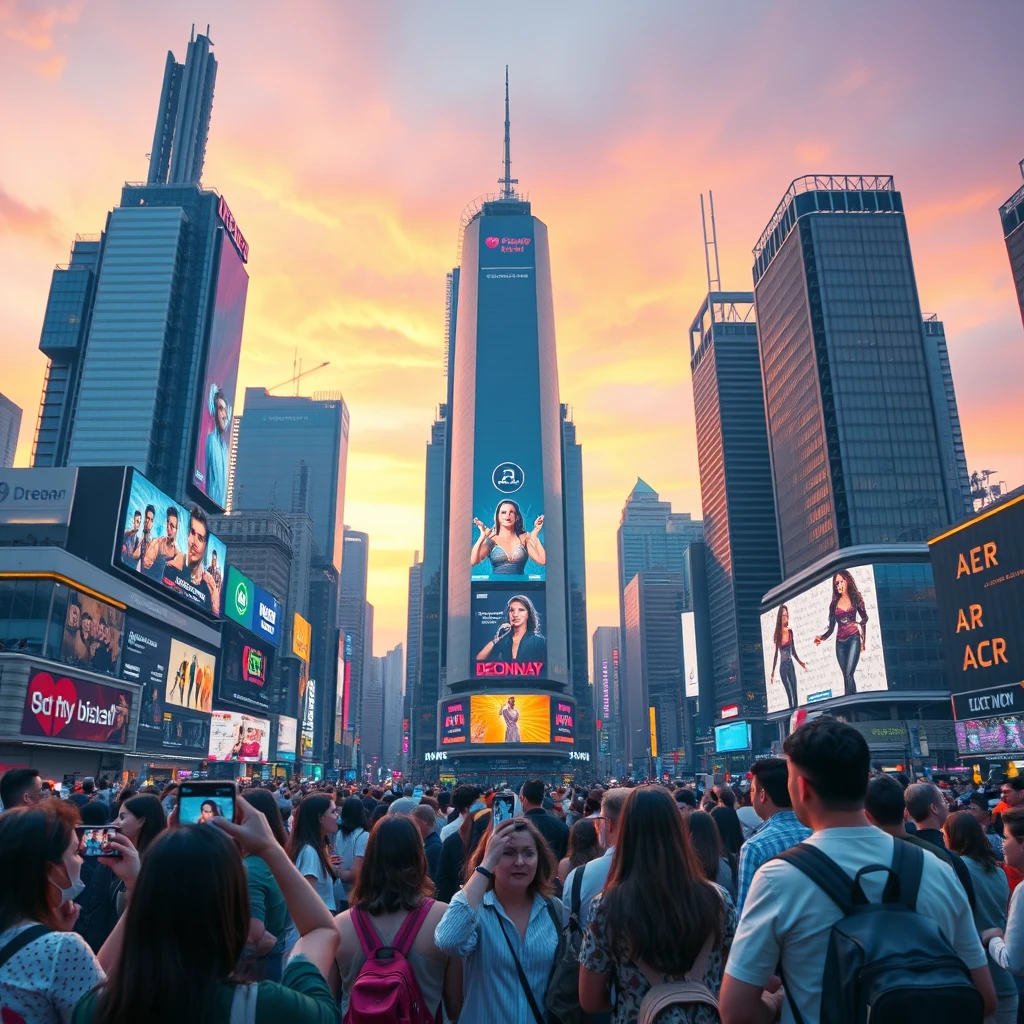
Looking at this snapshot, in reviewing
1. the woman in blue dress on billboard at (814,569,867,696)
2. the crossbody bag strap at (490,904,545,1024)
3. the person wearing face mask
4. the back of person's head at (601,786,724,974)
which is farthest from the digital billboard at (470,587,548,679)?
the person wearing face mask

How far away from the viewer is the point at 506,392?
138 meters

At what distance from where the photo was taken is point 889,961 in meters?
2.61

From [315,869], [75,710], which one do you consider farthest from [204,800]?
[75,710]

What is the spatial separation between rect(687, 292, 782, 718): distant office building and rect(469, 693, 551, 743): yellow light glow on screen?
5761 cm

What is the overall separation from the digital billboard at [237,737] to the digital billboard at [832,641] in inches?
2530

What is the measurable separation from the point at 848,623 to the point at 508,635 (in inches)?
2029

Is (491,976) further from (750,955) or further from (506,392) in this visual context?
(506,392)

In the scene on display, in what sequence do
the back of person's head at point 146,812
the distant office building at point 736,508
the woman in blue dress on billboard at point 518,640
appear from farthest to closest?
the distant office building at point 736,508 < the woman in blue dress on billboard at point 518,640 < the back of person's head at point 146,812

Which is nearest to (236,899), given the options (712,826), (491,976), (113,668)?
(491,976)

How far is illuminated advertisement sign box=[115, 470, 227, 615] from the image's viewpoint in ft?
206

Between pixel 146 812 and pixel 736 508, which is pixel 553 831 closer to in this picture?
pixel 146 812

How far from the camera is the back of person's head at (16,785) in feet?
24.6

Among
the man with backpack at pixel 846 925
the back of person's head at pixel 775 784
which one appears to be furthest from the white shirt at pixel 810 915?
the back of person's head at pixel 775 784

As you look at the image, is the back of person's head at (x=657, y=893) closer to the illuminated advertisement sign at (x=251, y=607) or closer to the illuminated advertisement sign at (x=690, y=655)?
the illuminated advertisement sign at (x=251, y=607)
